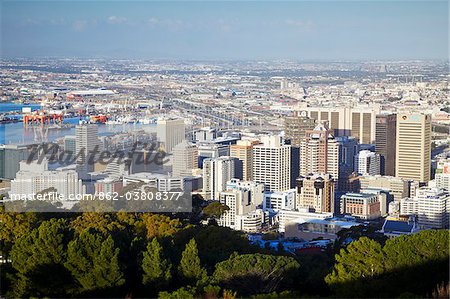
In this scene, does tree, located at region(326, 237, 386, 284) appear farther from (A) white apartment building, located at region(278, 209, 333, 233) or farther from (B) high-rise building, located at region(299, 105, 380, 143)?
(B) high-rise building, located at region(299, 105, 380, 143)

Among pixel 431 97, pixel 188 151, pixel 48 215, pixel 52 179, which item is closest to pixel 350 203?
pixel 188 151

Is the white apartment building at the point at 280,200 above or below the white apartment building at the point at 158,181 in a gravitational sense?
below

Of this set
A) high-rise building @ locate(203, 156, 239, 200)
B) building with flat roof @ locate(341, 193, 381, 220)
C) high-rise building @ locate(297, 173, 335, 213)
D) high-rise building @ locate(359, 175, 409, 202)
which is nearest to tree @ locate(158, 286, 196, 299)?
building with flat roof @ locate(341, 193, 381, 220)

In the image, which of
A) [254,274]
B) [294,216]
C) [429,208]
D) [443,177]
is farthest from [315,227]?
[254,274]

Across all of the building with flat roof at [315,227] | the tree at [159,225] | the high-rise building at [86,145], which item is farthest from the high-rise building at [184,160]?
the tree at [159,225]

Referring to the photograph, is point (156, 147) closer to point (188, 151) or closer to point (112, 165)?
point (188, 151)

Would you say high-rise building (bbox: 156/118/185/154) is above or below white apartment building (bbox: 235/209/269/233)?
above

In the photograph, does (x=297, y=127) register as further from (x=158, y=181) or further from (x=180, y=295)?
(x=180, y=295)

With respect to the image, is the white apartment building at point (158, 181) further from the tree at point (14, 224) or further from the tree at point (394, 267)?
the tree at point (394, 267)
